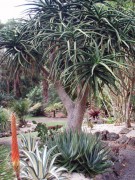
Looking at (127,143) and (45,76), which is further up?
(45,76)

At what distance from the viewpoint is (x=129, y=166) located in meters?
7.82

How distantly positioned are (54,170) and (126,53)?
373 centimetres

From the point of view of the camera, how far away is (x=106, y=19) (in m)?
7.20

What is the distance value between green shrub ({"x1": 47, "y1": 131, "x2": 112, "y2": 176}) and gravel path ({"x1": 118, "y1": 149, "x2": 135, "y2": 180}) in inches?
44.0

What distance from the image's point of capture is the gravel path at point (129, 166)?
7010 mm

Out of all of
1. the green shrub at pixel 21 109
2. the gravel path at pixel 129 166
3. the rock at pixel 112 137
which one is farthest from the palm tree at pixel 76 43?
the green shrub at pixel 21 109

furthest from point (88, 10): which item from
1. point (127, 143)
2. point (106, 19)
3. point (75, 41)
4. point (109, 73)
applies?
point (127, 143)

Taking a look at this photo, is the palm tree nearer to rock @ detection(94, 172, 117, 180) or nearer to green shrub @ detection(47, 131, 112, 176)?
green shrub @ detection(47, 131, 112, 176)

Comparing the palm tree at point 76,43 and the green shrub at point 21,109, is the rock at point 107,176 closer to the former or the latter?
the palm tree at point 76,43

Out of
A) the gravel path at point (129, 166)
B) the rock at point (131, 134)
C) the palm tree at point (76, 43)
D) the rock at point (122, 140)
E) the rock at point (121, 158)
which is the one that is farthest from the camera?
the rock at point (131, 134)

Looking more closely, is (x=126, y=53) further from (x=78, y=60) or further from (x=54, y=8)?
(x=54, y=8)

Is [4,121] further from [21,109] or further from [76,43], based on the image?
[76,43]

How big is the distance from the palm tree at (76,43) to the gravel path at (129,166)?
1.55m

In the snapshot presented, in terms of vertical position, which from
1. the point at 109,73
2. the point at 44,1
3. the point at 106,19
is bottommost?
the point at 109,73
